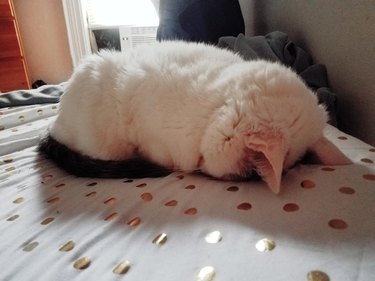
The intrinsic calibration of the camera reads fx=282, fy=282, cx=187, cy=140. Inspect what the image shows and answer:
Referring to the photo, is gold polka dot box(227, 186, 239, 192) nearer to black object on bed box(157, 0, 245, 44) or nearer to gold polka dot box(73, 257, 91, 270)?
gold polka dot box(73, 257, 91, 270)

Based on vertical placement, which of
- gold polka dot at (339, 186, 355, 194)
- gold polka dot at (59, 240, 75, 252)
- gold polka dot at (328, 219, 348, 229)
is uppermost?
gold polka dot at (339, 186, 355, 194)

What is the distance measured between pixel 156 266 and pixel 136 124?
1.70ft

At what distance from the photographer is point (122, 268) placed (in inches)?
18.3

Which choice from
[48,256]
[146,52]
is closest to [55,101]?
[146,52]

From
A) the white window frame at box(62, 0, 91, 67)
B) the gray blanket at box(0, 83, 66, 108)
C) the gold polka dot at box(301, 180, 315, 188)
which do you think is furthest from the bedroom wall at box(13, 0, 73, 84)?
the gold polka dot at box(301, 180, 315, 188)

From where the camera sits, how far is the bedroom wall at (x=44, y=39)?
3.21 metres

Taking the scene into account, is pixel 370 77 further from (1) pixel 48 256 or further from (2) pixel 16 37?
(2) pixel 16 37

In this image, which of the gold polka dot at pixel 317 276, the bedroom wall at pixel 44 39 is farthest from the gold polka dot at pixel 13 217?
the bedroom wall at pixel 44 39

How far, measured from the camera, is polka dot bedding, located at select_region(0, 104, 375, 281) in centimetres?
43

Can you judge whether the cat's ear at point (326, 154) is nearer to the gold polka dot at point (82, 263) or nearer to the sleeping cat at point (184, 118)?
the sleeping cat at point (184, 118)

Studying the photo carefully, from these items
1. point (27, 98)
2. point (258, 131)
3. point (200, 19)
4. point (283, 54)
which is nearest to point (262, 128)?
point (258, 131)

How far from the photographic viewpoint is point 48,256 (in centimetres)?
52

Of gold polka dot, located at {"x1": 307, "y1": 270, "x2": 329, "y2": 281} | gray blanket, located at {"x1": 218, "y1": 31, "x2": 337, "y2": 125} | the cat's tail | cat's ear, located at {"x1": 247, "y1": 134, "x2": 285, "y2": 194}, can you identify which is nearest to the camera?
gold polka dot, located at {"x1": 307, "y1": 270, "x2": 329, "y2": 281}

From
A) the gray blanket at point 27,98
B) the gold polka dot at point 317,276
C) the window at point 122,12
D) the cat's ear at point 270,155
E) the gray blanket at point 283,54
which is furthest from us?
the window at point 122,12
